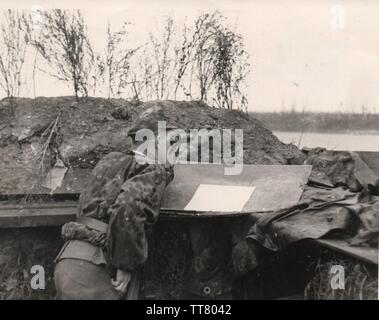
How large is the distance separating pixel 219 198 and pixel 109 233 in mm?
1285

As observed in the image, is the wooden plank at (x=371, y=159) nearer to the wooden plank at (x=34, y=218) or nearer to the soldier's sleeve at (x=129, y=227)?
the soldier's sleeve at (x=129, y=227)

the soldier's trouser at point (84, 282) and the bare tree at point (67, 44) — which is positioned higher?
the bare tree at point (67, 44)

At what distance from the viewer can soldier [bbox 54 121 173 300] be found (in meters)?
3.51

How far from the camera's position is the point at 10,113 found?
6395mm

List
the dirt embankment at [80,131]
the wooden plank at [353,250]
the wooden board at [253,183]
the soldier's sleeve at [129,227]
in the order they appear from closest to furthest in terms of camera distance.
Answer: the wooden plank at [353,250]
the soldier's sleeve at [129,227]
the wooden board at [253,183]
the dirt embankment at [80,131]

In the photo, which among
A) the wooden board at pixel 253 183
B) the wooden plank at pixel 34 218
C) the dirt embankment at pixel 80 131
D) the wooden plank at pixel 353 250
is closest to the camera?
the wooden plank at pixel 353 250

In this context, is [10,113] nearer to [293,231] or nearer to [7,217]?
[7,217]

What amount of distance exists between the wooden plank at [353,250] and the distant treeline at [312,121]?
374 cm

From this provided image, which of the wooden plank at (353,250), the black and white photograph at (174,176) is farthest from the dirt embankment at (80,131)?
the wooden plank at (353,250)

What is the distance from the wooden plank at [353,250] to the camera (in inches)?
129

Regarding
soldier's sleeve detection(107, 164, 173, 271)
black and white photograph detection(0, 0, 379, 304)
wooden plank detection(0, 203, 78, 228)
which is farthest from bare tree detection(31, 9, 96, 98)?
soldier's sleeve detection(107, 164, 173, 271)
